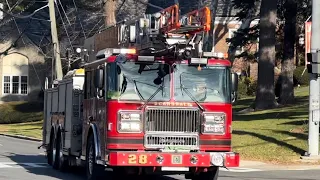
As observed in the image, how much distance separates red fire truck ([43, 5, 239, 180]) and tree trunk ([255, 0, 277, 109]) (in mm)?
21427

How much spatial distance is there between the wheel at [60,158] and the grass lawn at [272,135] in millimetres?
6543

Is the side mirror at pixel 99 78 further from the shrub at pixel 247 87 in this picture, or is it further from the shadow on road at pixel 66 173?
the shrub at pixel 247 87

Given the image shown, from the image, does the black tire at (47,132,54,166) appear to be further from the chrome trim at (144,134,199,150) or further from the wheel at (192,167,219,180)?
the chrome trim at (144,134,199,150)

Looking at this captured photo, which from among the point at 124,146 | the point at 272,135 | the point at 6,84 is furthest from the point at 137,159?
the point at 6,84

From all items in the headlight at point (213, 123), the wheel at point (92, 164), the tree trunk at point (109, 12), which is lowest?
the wheel at point (92, 164)

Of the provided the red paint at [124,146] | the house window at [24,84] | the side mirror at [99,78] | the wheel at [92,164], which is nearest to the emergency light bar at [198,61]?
the side mirror at [99,78]

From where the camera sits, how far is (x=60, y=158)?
1983cm

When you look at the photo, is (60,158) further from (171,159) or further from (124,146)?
(171,159)

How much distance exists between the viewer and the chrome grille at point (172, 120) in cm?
1491

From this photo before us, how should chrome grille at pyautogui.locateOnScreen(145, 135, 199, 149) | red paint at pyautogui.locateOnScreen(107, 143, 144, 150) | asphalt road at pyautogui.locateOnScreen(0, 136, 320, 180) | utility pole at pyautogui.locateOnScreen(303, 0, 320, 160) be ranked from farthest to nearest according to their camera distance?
utility pole at pyautogui.locateOnScreen(303, 0, 320, 160) → asphalt road at pyautogui.locateOnScreen(0, 136, 320, 180) → chrome grille at pyautogui.locateOnScreen(145, 135, 199, 149) → red paint at pyautogui.locateOnScreen(107, 143, 144, 150)

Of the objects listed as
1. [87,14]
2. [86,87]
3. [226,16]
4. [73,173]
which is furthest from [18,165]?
[226,16]

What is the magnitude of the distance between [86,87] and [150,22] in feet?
9.66

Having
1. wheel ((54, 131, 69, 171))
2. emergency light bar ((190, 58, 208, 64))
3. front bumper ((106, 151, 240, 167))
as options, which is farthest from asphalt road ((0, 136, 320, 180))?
emergency light bar ((190, 58, 208, 64))

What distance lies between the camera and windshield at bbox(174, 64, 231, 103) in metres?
15.2
